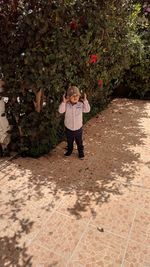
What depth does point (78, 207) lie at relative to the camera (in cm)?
386

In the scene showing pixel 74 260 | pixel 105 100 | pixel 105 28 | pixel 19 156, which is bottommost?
pixel 74 260

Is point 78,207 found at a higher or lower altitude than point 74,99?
lower

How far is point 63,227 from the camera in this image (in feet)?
11.4

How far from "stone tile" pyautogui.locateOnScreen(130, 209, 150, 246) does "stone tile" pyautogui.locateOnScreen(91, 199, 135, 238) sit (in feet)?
0.25

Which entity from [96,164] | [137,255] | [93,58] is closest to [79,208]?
[137,255]

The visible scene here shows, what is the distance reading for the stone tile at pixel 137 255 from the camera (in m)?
3.01

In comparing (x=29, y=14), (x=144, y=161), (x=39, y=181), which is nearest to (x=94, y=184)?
(x=39, y=181)

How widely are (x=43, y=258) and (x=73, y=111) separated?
2.49 meters

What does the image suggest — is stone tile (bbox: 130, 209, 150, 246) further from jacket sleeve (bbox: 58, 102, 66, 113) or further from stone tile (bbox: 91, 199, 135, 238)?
jacket sleeve (bbox: 58, 102, 66, 113)

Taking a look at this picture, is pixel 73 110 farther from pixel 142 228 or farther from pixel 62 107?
pixel 142 228

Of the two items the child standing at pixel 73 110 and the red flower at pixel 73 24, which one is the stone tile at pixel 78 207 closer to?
the child standing at pixel 73 110

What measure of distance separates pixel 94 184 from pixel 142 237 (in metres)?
1.23

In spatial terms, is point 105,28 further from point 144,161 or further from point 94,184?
point 94,184

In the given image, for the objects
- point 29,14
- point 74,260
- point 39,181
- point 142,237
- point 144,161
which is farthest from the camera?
point 144,161
